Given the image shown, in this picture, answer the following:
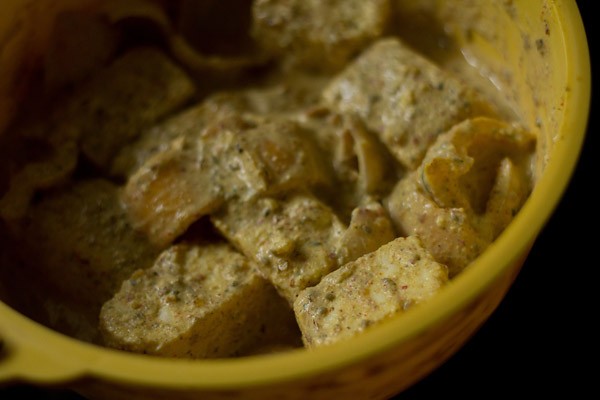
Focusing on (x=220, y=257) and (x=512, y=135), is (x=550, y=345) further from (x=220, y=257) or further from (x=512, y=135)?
(x=220, y=257)

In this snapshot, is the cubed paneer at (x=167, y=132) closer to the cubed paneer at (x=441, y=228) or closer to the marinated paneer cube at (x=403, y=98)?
the marinated paneer cube at (x=403, y=98)

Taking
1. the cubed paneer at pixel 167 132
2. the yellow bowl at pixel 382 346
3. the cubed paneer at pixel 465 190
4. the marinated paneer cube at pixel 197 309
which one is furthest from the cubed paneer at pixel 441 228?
the cubed paneer at pixel 167 132

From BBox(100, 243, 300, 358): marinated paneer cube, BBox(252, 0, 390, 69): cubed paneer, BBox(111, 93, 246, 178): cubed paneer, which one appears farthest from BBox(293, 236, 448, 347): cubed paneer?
BBox(252, 0, 390, 69): cubed paneer

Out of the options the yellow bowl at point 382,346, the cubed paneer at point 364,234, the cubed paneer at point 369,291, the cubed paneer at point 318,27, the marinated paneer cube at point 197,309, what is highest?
the yellow bowl at point 382,346

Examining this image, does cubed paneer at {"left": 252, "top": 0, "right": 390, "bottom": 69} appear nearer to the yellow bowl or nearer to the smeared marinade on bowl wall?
the smeared marinade on bowl wall

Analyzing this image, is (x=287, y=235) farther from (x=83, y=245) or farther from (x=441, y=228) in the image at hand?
(x=83, y=245)

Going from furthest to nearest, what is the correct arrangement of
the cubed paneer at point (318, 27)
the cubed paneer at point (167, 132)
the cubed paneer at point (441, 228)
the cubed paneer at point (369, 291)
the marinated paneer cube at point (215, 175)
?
the cubed paneer at point (318, 27), the cubed paneer at point (167, 132), the marinated paneer cube at point (215, 175), the cubed paneer at point (441, 228), the cubed paneer at point (369, 291)
